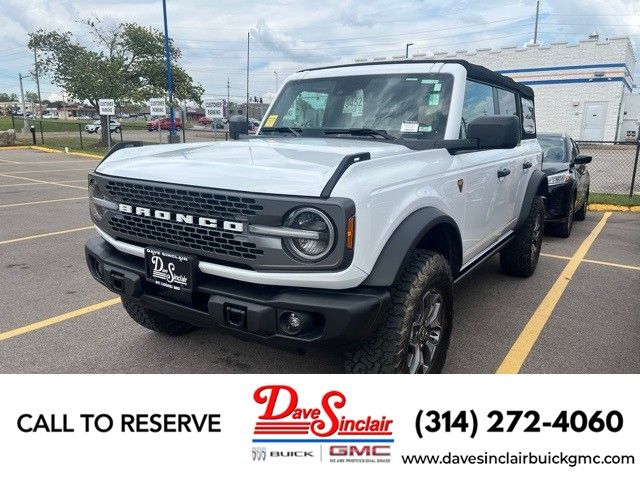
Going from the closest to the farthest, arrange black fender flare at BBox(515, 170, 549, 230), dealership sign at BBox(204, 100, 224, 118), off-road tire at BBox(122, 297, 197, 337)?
off-road tire at BBox(122, 297, 197, 337)
black fender flare at BBox(515, 170, 549, 230)
dealership sign at BBox(204, 100, 224, 118)

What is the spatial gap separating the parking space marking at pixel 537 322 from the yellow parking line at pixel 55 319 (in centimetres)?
315

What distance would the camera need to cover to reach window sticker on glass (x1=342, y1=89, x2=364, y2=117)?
145 inches

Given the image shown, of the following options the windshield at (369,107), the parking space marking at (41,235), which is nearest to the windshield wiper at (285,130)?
the windshield at (369,107)

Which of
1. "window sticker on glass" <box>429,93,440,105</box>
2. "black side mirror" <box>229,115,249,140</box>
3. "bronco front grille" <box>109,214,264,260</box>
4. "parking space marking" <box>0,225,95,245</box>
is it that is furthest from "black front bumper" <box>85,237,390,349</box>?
"parking space marking" <box>0,225,95,245</box>

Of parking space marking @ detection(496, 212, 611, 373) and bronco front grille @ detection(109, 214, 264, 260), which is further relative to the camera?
parking space marking @ detection(496, 212, 611, 373)

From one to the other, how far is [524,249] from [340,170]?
11.2 feet

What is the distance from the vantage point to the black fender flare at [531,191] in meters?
4.66

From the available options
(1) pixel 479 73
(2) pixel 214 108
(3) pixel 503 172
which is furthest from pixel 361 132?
(2) pixel 214 108

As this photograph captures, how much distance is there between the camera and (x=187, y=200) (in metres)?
2.47

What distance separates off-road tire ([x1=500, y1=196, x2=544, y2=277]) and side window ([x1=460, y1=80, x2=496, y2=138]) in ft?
4.09

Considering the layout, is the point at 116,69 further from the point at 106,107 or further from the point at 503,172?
the point at 503,172

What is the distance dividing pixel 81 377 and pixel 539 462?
2275 mm

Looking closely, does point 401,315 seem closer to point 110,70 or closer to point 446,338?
point 446,338

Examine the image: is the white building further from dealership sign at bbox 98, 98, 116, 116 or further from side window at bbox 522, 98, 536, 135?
side window at bbox 522, 98, 536, 135
